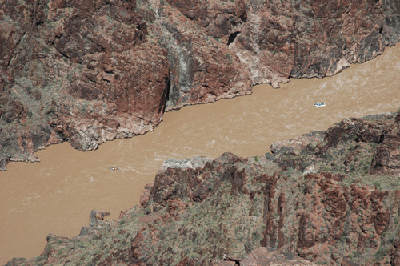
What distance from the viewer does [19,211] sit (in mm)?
32844

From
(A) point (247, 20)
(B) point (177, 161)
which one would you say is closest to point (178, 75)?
(A) point (247, 20)

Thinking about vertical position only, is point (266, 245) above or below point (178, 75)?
below

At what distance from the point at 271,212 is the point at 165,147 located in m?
15.9

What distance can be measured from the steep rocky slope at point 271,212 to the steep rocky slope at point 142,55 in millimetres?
9423

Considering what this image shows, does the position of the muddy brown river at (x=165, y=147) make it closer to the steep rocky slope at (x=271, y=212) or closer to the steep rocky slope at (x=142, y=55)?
the steep rocky slope at (x=142, y=55)

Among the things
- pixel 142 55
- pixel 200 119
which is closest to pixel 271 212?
pixel 200 119

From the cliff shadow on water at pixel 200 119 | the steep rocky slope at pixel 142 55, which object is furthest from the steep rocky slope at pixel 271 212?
the steep rocky slope at pixel 142 55

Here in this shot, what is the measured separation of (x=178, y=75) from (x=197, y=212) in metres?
17.1

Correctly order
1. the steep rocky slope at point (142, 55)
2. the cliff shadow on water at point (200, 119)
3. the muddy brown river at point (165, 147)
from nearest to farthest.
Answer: the cliff shadow on water at point (200, 119), the muddy brown river at point (165, 147), the steep rocky slope at point (142, 55)

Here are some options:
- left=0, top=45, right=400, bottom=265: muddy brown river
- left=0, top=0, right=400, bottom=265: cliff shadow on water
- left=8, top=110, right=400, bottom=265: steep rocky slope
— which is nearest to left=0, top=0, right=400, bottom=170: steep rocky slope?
left=0, top=0, right=400, bottom=265: cliff shadow on water

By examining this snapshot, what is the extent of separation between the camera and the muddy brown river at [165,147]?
32312 mm

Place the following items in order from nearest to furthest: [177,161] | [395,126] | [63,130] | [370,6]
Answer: [395,126]
[177,161]
[63,130]
[370,6]

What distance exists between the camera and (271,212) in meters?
23.2

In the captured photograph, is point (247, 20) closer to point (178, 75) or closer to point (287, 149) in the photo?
point (178, 75)
